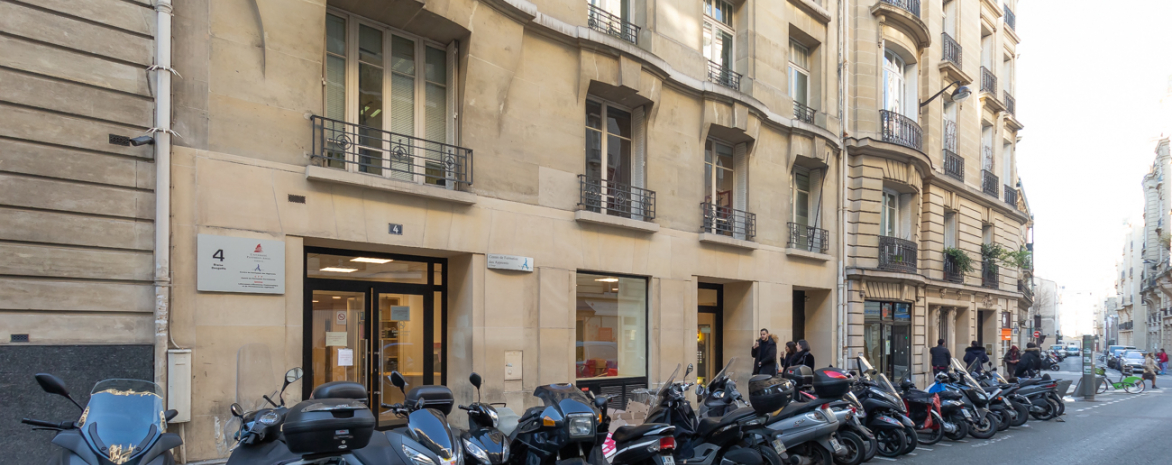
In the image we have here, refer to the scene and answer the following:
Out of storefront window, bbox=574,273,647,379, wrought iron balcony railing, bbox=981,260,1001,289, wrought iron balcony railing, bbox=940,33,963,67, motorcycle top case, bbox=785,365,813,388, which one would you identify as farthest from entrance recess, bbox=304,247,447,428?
wrought iron balcony railing, bbox=981,260,1001,289

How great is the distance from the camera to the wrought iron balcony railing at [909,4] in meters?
19.7

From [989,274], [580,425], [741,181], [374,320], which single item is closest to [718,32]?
[741,181]

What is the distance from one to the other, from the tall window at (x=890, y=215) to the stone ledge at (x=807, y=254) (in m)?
3.44

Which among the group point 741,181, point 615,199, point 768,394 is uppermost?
point 741,181

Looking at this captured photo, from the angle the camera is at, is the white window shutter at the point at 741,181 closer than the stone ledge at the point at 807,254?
Yes

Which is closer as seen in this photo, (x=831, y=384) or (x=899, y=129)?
(x=831, y=384)

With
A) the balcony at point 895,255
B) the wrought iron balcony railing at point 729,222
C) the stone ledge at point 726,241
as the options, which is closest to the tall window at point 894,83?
the balcony at point 895,255

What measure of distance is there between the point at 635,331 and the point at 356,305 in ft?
17.4

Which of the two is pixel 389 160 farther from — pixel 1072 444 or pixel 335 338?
pixel 1072 444

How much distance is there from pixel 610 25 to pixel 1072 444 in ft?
32.0

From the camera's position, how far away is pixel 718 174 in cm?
1539

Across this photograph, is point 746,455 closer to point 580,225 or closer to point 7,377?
point 580,225

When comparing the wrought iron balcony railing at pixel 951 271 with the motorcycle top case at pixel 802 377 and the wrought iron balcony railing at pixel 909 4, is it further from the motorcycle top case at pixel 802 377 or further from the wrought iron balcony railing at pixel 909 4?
the motorcycle top case at pixel 802 377

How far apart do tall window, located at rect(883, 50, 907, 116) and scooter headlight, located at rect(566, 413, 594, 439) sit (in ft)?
55.8
